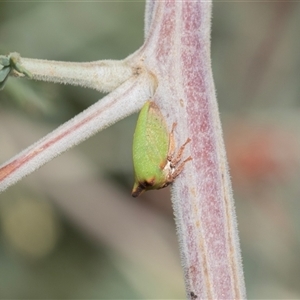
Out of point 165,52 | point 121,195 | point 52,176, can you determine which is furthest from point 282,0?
point 165,52

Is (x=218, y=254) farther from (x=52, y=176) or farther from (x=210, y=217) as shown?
(x=52, y=176)

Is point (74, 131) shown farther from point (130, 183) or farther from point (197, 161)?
point (130, 183)

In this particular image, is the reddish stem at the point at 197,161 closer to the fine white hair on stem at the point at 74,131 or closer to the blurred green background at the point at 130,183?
the fine white hair on stem at the point at 74,131

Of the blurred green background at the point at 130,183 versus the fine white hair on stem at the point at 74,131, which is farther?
the blurred green background at the point at 130,183

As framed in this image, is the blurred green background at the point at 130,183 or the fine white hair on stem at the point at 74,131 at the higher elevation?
the blurred green background at the point at 130,183

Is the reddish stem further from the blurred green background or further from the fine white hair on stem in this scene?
the blurred green background

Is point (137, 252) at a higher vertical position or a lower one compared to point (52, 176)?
lower

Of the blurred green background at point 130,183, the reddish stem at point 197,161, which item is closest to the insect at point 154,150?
the reddish stem at point 197,161
